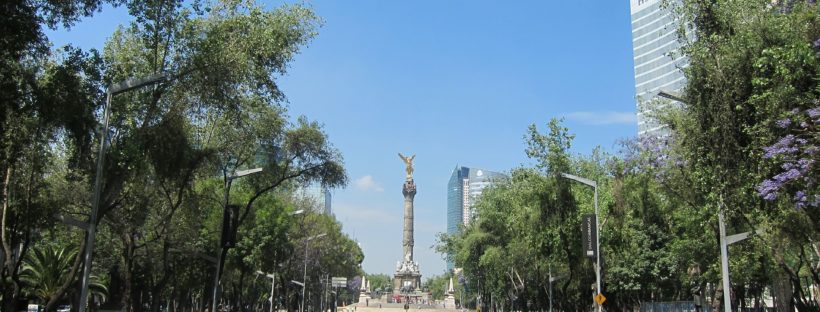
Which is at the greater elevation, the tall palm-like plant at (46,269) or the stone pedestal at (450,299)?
the tall palm-like plant at (46,269)

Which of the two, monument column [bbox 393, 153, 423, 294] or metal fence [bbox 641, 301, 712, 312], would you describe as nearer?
metal fence [bbox 641, 301, 712, 312]

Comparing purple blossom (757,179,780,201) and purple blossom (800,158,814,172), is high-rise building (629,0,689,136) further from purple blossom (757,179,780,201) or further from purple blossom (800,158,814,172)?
purple blossom (800,158,814,172)

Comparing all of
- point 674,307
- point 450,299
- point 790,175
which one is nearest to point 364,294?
point 450,299

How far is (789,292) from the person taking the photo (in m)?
37.1

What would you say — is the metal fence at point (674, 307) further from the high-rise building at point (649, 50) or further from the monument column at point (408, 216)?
the monument column at point (408, 216)

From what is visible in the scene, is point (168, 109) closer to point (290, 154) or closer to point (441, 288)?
point (290, 154)

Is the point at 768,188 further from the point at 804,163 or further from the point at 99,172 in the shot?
the point at 99,172

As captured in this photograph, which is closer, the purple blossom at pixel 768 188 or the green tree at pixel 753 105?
the green tree at pixel 753 105

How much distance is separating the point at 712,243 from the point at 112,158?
2617 cm

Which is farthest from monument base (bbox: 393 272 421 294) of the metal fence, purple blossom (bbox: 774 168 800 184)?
purple blossom (bbox: 774 168 800 184)

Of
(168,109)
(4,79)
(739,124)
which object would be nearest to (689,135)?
(739,124)

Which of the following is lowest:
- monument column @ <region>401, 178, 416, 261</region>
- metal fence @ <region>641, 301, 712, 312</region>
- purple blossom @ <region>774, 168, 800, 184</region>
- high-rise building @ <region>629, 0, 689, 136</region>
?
metal fence @ <region>641, 301, 712, 312</region>

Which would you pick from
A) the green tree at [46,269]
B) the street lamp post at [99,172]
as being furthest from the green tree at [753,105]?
the green tree at [46,269]

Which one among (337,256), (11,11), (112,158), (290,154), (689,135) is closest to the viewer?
(11,11)
